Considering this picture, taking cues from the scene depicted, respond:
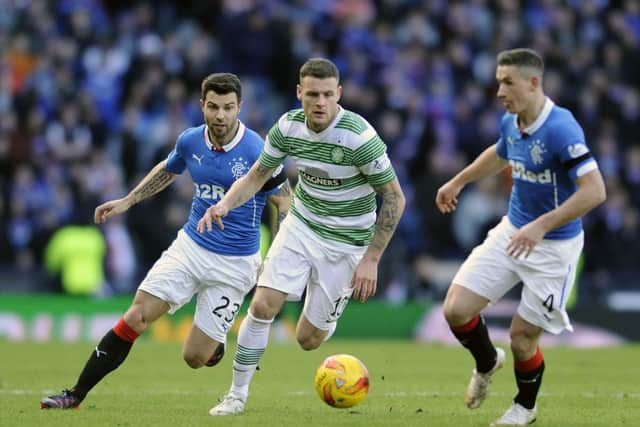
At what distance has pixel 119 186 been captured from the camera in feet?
62.3

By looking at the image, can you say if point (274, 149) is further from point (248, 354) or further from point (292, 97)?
point (292, 97)

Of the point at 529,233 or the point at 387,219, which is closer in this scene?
the point at 529,233

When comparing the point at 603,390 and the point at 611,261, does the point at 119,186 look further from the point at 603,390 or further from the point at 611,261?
the point at 603,390

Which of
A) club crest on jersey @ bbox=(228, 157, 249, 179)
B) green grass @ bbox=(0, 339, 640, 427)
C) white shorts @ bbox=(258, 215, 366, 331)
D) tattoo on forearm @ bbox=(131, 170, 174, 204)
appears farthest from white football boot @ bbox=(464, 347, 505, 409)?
tattoo on forearm @ bbox=(131, 170, 174, 204)

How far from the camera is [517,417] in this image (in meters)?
8.74

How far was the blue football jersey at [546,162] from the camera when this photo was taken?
8383 mm

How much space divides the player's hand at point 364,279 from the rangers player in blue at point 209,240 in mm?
1255

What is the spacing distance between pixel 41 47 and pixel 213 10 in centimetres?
324

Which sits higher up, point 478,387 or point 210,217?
point 210,217

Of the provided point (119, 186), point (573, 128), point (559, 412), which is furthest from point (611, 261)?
point (573, 128)

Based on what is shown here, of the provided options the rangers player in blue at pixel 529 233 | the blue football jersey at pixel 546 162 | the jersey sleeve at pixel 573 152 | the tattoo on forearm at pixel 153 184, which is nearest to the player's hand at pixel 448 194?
the rangers player in blue at pixel 529 233

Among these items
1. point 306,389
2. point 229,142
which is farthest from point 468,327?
point 306,389

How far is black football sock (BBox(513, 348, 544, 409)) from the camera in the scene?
884 cm

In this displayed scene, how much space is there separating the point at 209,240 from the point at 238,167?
60 centimetres
